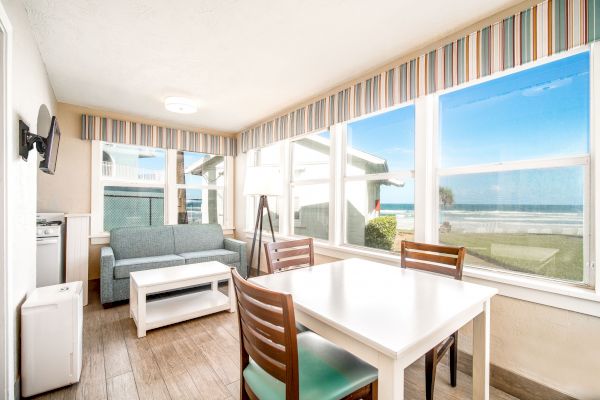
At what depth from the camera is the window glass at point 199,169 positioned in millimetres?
4543

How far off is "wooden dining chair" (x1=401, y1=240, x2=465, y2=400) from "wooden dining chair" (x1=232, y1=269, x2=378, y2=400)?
1.74ft

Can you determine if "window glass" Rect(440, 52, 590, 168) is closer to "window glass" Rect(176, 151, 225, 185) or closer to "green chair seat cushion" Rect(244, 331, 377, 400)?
"green chair seat cushion" Rect(244, 331, 377, 400)

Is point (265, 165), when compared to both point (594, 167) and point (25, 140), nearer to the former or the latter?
point (25, 140)

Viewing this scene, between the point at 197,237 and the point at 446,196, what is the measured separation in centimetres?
345

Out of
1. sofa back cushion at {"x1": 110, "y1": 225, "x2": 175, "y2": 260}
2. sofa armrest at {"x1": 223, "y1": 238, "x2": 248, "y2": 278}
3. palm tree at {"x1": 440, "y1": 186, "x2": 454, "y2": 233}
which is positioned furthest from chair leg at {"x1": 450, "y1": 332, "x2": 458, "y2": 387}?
sofa back cushion at {"x1": 110, "y1": 225, "x2": 175, "y2": 260}

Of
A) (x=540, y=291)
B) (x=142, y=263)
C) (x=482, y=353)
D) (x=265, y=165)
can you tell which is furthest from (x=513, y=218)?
(x=142, y=263)

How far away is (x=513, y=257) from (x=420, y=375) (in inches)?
41.1

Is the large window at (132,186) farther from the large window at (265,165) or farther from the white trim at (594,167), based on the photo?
the white trim at (594,167)

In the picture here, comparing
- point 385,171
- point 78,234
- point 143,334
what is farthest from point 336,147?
point 78,234

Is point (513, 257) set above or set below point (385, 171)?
below

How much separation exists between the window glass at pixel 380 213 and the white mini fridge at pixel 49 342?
2.47 meters

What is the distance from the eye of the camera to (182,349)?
218 cm

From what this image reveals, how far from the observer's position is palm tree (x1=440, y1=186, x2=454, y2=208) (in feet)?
7.06

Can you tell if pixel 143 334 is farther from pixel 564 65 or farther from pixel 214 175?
pixel 564 65
